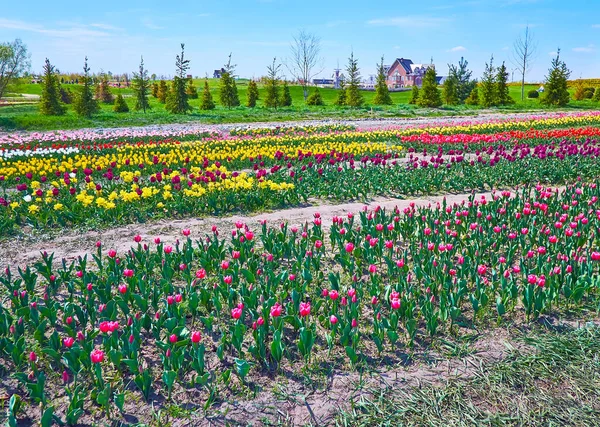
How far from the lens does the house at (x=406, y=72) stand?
100 m

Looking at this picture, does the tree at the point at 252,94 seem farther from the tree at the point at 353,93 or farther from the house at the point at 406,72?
the house at the point at 406,72

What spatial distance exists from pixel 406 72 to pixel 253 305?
103855mm

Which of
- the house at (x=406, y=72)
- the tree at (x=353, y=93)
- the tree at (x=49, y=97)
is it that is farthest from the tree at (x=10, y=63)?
the house at (x=406, y=72)

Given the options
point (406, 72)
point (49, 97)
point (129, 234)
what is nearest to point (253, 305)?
point (129, 234)

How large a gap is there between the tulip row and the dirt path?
63 centimetres

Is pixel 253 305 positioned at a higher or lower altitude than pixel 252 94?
lower

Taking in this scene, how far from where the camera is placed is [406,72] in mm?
101500

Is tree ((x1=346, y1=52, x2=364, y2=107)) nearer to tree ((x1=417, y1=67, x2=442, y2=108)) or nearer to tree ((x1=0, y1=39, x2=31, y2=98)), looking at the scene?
tree ((x1=417, y1=67, x2=442, y2=108))

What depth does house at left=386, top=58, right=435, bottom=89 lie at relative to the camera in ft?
328

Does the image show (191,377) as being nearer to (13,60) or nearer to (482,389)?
(482,389)

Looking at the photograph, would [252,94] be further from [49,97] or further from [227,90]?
[49,97]

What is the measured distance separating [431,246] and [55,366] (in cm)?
409

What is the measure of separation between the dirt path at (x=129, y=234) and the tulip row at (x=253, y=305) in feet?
2.06

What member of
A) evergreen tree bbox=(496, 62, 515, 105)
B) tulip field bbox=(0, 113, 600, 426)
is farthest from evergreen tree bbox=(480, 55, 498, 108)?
tulip field bbox=(0, 113, 600, 426)
